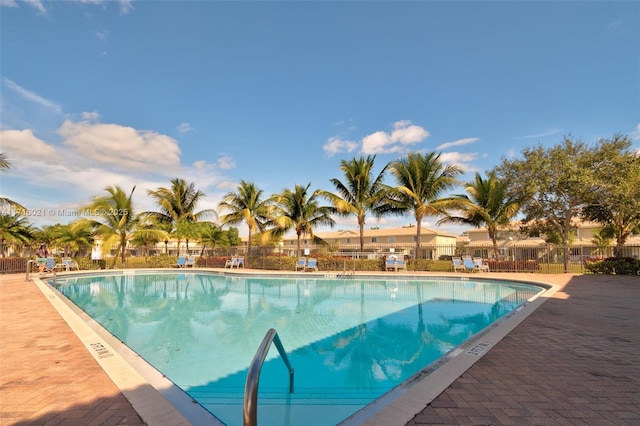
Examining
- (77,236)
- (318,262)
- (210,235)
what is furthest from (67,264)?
(318,262)

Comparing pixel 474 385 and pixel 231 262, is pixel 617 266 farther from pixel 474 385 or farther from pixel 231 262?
pixel 231 262

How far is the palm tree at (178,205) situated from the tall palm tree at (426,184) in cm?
1693

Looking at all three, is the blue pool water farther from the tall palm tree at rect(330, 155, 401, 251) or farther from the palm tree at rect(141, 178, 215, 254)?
the palm tree at rect(141, 178, 215, 254)

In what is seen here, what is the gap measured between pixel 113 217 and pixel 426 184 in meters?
20.7

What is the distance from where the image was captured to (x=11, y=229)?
779 inches

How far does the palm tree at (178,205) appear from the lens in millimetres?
26234

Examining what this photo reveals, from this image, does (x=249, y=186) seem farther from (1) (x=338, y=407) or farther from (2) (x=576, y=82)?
(1) (x=338, y=407)

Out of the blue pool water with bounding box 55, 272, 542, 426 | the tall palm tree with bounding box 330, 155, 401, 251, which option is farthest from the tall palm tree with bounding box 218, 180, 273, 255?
the blue pool water with bounding box 55, 272, 542, 426

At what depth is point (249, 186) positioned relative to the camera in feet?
79.4

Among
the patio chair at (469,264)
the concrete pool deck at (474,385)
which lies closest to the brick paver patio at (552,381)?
the concrete pool deck at (474,385)

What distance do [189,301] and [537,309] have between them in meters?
9.98

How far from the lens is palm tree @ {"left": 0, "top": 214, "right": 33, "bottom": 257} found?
1934 centimetres

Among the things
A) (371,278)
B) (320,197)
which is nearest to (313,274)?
(371,278)

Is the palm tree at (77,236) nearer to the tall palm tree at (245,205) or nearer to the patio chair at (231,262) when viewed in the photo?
the tall palm tree at (245,205)
